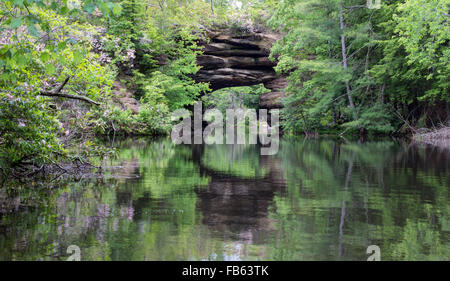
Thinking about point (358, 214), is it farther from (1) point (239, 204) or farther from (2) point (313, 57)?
(2) point (313, 57)

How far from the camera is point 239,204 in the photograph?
17.7 ft

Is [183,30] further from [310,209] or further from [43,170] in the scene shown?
[310,209]

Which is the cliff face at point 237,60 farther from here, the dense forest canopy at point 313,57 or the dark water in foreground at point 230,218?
the dark water in foreground at point 230,218

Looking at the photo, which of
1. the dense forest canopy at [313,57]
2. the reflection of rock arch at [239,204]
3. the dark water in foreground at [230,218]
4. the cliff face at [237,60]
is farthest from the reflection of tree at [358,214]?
the cliff face at [237,60]

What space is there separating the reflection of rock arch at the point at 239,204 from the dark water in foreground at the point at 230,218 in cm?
1

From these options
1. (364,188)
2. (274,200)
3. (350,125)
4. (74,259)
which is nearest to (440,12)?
(350,125)

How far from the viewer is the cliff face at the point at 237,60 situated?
34844 mm

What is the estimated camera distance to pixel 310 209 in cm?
510

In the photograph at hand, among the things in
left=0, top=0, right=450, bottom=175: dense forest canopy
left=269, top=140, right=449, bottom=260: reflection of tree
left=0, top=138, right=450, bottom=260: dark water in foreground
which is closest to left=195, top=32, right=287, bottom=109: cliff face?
left=0, top=0, right=450, bottom=175: dense forest canopy

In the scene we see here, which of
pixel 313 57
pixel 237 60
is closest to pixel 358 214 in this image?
pixel 313 57

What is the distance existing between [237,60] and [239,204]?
30761 mm

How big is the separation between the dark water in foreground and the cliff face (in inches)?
1095

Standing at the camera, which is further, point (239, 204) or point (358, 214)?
point (239, 204)
